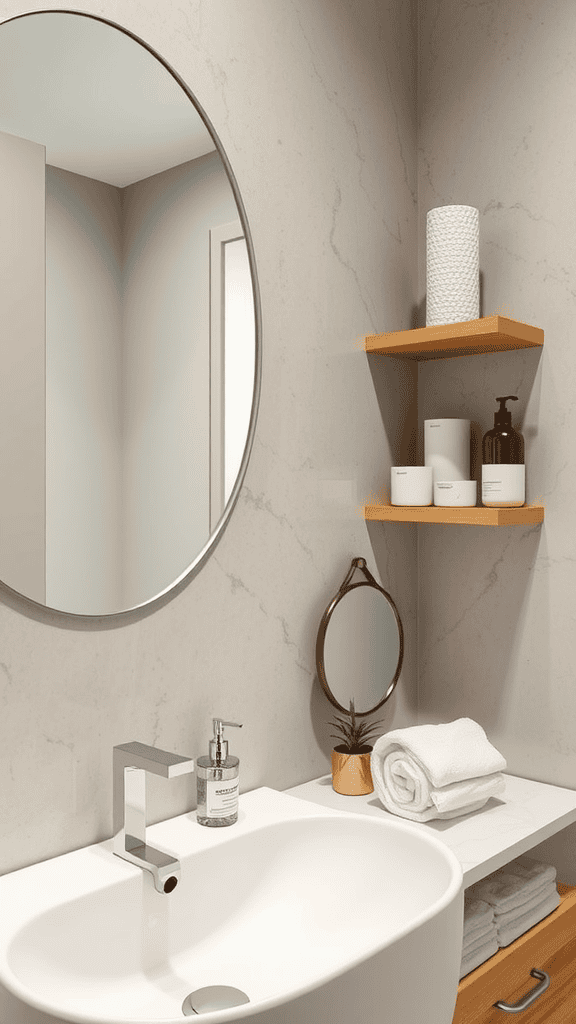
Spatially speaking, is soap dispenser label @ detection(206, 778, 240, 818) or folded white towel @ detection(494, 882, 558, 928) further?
folded white towel @ detection(494, 882, 558, 928)

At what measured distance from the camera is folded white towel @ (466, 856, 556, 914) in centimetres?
132

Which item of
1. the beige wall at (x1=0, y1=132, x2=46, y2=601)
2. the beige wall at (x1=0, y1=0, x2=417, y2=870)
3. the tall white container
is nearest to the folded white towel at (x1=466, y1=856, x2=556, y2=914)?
the beige wall at (x1=0, y1=0, x2=417, y2=870)

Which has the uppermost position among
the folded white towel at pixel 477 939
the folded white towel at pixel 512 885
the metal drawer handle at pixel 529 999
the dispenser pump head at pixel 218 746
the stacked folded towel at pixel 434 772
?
the dispenser pump head at pixel 218 746

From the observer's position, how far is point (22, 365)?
1.07m

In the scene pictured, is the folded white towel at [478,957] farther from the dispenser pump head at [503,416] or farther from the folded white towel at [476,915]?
the dispenser pump head at [503,416]

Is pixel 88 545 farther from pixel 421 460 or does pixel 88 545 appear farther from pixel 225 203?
pixel 421 460

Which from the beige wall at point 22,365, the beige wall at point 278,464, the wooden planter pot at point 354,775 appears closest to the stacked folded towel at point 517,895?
the wooden planter pot at point 354,775

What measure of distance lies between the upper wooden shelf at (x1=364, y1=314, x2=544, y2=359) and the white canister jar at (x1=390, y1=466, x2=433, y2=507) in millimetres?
221

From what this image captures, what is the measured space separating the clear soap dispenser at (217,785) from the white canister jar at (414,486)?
0.56 meters

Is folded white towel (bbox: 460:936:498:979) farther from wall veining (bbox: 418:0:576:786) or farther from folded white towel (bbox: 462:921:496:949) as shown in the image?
wall veining (bbox: 418:0:576:786)

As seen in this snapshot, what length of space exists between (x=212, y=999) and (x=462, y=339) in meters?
1.06

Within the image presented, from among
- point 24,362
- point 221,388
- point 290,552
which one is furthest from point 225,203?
point 290,552

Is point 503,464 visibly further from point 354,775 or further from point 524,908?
point 524,908

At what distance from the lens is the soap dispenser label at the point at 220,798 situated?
118 cm
